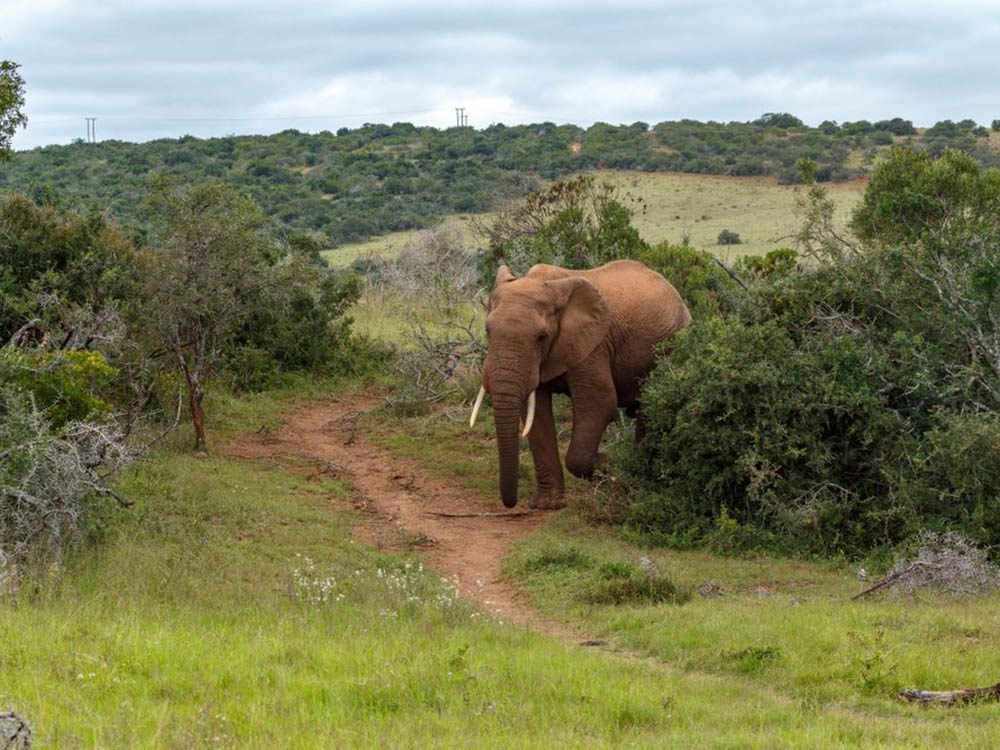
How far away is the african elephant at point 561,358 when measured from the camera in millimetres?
13859

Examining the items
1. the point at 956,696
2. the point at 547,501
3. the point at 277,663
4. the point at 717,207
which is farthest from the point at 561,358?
the point at 717,207

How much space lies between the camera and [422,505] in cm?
1478

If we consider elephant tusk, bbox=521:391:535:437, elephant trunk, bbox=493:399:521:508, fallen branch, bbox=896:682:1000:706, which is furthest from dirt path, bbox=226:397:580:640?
fallen branch, bbox=896:682:1000:706

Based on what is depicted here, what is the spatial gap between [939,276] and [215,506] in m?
7.61

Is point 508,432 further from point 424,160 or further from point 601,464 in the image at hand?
point 424,160

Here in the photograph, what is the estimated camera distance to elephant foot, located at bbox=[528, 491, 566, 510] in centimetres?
1448

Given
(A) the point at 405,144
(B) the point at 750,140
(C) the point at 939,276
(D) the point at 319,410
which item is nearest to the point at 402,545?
(C) the point at 939,276

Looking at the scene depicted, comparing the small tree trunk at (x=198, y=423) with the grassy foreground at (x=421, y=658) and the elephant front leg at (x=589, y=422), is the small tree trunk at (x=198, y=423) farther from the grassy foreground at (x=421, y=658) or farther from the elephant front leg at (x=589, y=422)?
the elephant front leg at (x=589, y=422)

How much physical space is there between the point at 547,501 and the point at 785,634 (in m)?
5.68

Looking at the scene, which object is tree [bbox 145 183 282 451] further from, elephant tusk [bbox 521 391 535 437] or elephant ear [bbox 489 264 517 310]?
elephant tusk [bbox 521 391 535 437]

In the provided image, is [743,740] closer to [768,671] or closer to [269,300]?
[768,671]

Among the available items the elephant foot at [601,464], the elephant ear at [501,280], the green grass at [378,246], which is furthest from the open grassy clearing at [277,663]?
the green grass at [378,246]

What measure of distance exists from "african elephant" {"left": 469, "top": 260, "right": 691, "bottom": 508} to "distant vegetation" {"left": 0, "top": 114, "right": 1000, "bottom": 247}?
105 ft

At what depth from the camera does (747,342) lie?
1349 cm
